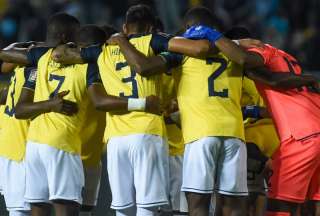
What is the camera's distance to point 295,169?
8.98 meters

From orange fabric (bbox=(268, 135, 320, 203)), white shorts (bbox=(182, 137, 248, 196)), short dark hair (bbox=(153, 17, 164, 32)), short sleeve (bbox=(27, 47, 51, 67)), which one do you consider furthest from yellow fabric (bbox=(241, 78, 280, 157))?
short sleeve (bbox=(27, 47, 51, 67))

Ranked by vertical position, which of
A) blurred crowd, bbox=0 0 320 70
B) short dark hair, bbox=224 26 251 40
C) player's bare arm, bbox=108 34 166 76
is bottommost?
player's bare arm, bbox=108 34 166 76

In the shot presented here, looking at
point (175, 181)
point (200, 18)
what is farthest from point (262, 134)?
point (200, 18)

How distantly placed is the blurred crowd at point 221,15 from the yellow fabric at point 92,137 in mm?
6156

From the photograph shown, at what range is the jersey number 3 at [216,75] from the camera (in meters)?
8.93

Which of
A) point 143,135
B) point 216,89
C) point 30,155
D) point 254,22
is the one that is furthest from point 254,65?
point 254,22

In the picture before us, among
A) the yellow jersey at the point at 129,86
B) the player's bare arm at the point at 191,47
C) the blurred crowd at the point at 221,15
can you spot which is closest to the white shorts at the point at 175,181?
the yellow jersey at the point at 129,86

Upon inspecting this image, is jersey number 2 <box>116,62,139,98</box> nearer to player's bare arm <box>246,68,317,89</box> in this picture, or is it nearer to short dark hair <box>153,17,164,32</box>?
short dark hair <box>153,17,164,32</box>

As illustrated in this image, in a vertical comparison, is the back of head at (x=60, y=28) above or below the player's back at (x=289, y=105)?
above

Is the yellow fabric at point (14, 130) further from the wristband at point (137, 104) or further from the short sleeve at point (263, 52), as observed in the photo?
the short sleeve at point (263, 52)

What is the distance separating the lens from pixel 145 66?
8.87m

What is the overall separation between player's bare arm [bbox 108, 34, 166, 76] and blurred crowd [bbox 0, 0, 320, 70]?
23.6 feet

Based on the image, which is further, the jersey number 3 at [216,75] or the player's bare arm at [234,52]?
the jersey number 3 at [216,75]

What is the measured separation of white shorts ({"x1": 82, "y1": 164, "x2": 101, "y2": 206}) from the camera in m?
10.3
